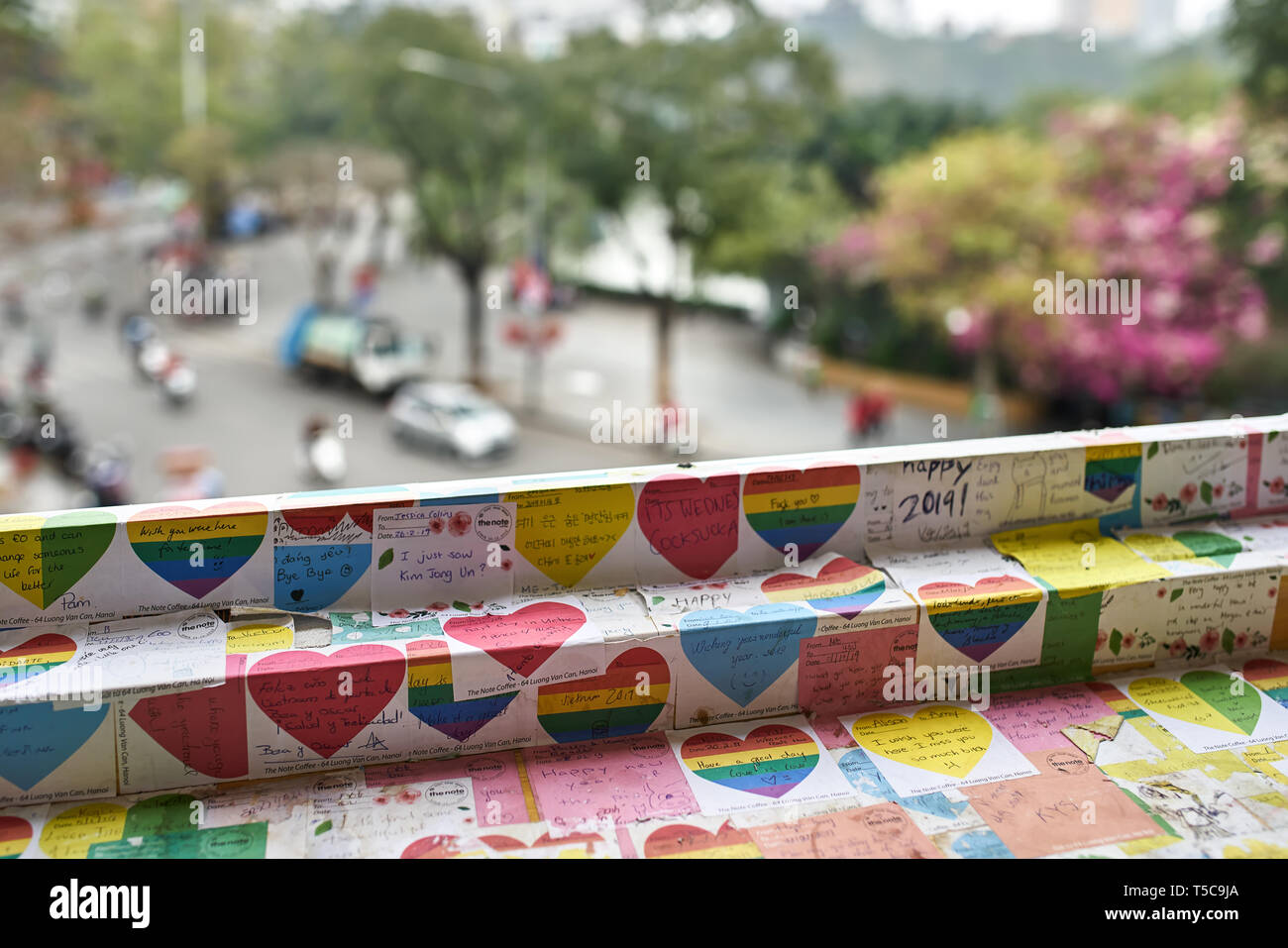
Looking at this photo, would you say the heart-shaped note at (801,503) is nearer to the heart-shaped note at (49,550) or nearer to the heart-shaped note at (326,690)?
the heart-shaped note at (326,690)

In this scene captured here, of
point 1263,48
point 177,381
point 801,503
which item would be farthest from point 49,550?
point 1263,48

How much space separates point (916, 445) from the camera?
4.80ft

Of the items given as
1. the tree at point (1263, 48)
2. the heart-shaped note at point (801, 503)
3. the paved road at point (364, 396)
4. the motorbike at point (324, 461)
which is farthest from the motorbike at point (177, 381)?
the heart-shaped note at point (801, 503)

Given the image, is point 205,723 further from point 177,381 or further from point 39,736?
point 177,381

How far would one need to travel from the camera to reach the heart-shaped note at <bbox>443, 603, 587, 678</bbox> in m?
1.21

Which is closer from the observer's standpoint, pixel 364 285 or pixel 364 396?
pixel 364 396

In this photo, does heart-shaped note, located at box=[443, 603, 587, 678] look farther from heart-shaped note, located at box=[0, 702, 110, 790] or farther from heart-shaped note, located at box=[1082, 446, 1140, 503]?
heart-shaped note, located at box=[1082, 446, 1140, 503]

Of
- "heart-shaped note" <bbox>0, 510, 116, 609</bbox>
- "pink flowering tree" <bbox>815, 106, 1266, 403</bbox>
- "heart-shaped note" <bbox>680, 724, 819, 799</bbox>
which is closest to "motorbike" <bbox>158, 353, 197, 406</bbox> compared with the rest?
"pink flowering tree" <bbox>815, 106, 1266, 403</bbox>

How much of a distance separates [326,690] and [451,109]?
811 cm

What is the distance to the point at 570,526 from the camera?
1.34 metres

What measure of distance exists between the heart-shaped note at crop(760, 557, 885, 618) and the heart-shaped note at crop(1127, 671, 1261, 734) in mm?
340

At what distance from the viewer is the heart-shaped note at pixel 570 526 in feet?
4.32
